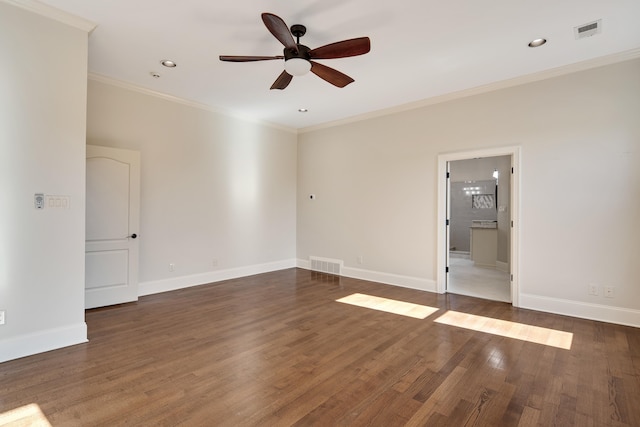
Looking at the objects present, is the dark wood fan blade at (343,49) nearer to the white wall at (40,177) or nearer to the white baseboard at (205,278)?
the white wall at (40,177)

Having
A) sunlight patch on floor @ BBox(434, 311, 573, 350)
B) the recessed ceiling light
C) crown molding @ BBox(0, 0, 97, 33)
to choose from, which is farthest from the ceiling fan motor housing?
sunlight patch on floor @ BBox(434, 311, 573, 350)

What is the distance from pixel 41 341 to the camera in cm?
279

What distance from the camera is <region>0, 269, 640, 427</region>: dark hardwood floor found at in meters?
1.97

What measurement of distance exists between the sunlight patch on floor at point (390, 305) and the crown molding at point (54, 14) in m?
4.27

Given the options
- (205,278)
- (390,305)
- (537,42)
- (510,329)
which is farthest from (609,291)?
(205,278)

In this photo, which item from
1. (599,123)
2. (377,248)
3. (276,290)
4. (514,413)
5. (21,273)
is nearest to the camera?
(514,413)

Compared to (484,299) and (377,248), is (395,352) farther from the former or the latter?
(377,248)

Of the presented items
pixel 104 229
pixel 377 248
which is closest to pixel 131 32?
pixel 104 229

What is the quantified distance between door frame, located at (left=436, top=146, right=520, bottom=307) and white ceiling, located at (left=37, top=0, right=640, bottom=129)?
97cm

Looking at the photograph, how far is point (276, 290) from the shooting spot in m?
4.96

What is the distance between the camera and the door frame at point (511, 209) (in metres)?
4.16

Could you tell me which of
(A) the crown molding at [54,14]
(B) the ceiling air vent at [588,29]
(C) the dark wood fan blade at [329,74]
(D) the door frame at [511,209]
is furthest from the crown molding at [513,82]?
(A) the crown molding at [54,14]

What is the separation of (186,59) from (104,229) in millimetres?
2442

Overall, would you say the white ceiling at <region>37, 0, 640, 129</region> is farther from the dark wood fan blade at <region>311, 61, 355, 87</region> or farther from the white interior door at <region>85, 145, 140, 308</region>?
the white interior door at <region>85, 145, 140, 308</region>
